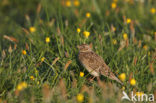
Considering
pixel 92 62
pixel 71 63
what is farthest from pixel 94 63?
pixel 71 63

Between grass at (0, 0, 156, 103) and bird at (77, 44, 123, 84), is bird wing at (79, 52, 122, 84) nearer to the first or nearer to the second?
bird at (77, 44, 123, 84)

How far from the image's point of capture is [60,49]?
205 inches

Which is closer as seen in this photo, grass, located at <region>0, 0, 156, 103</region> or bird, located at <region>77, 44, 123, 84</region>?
grass, located at <region>0, 0, 156, 103</region>

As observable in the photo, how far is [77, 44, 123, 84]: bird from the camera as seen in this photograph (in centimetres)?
474

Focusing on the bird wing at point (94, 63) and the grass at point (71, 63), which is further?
the bird wing at point (94, 63)

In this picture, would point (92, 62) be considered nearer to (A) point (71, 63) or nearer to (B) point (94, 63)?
(B) point (94, 63)

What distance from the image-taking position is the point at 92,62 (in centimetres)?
490

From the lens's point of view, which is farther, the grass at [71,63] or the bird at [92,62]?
the bird at [92,62]

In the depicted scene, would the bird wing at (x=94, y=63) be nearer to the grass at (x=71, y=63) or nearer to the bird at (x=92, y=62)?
the bird at (x=92, y=62)

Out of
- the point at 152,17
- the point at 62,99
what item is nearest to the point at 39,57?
the point at 62,99

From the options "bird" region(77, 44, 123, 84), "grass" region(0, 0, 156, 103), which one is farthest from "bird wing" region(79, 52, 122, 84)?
"grass" region(0, 0, 156, 103)

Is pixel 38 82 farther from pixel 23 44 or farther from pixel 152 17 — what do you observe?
pixel 152 17

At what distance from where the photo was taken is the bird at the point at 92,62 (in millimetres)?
4739

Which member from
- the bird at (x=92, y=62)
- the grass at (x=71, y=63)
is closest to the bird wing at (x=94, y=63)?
the bird at (x=92, y=62)
